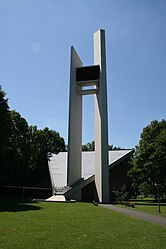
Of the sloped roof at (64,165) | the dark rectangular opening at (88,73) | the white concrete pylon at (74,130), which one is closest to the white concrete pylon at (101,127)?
the dark rectangular opening at (88,73)

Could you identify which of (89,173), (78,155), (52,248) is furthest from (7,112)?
(52,248)

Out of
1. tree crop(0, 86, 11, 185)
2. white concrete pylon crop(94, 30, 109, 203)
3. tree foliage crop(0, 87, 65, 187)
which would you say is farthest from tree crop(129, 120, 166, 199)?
tree crop(0, 86, 11, 185)

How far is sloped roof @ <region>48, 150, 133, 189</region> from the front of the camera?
31.3 metres

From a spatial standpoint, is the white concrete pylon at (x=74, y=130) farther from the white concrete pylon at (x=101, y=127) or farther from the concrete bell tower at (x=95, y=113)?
the white concrete pylon at (x=101, y=127)

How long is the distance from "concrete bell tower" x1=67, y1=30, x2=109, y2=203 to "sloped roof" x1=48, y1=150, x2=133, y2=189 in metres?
2.03

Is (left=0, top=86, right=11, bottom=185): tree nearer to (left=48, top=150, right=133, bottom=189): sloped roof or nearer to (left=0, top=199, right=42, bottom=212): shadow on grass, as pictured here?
(left=0, top=199, right=42, bottom=212): shadow on grass

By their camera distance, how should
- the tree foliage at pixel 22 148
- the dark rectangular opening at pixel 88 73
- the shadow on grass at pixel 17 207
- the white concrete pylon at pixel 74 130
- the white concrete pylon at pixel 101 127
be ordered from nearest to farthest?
the shadow on grass at pixel 17 207 < the tree foliage at pixel 22 148 < the white concrete pylon at pixel 101 127 < the white concrete pylon at pixel 74 130 < the dark rectangular opening at pixel 88 73

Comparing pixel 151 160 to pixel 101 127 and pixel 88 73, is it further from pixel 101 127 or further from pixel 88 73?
pixel 88 73

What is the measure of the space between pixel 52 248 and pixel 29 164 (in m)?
34.0

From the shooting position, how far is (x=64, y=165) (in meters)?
36.6

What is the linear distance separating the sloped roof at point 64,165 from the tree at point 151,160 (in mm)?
3645

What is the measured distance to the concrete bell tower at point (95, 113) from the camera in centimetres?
2786

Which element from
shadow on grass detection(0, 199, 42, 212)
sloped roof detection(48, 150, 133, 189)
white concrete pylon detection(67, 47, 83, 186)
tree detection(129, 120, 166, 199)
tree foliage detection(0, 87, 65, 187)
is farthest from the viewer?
sloped roof detection(48, 150, 133, 189)

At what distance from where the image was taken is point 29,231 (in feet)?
23.2
